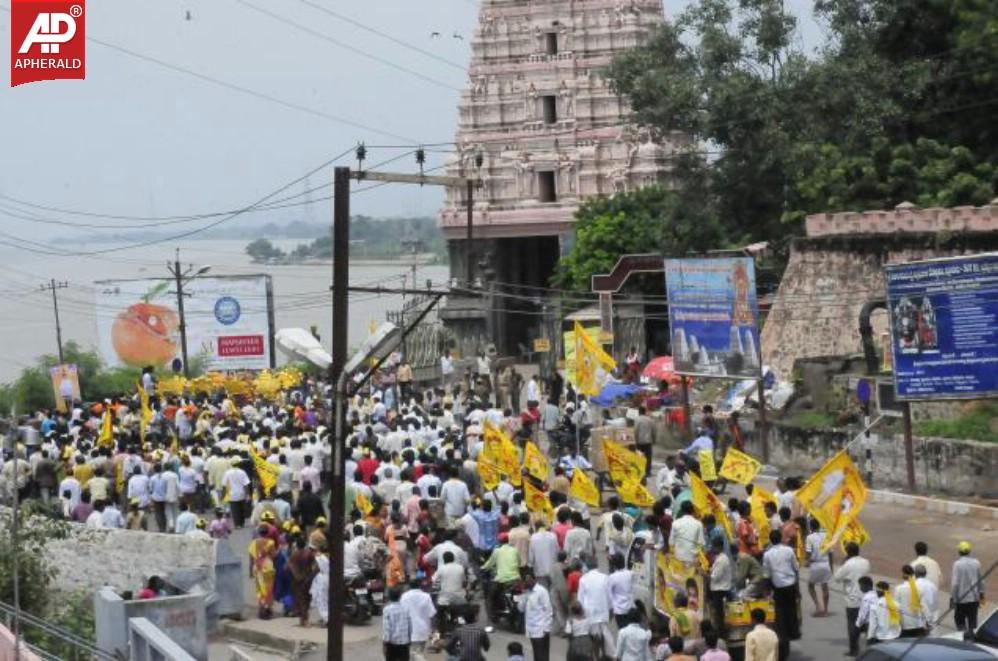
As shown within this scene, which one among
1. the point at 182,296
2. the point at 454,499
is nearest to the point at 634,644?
the point at 454,499

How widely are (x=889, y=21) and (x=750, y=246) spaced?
658 cm

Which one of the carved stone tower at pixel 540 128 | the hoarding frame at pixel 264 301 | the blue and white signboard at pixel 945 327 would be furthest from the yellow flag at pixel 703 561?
the hoarding frame at pixel 264 301

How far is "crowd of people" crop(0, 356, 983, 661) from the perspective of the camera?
16766 millimetres

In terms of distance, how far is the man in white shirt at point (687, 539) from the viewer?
56.8 feet

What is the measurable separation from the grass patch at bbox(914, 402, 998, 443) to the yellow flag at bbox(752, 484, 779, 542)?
7.91m

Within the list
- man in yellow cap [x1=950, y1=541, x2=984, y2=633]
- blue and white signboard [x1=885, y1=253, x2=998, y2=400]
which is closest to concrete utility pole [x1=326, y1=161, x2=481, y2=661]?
man in yellow cap [x1=950, y1=541, x2=984, y2=633]

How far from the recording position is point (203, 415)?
33.4 meters

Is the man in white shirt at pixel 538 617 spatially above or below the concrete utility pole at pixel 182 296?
below

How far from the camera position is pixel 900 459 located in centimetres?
2712

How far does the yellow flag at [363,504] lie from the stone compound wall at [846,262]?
13.0 m

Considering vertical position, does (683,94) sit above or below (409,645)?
above

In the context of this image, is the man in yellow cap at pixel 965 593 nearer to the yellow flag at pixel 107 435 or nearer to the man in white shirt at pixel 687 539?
the man in white shirt at pixel 687 539

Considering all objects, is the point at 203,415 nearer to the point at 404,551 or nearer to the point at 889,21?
the point at 404,551

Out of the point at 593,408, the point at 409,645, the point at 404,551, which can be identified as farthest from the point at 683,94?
the point at 409,645
